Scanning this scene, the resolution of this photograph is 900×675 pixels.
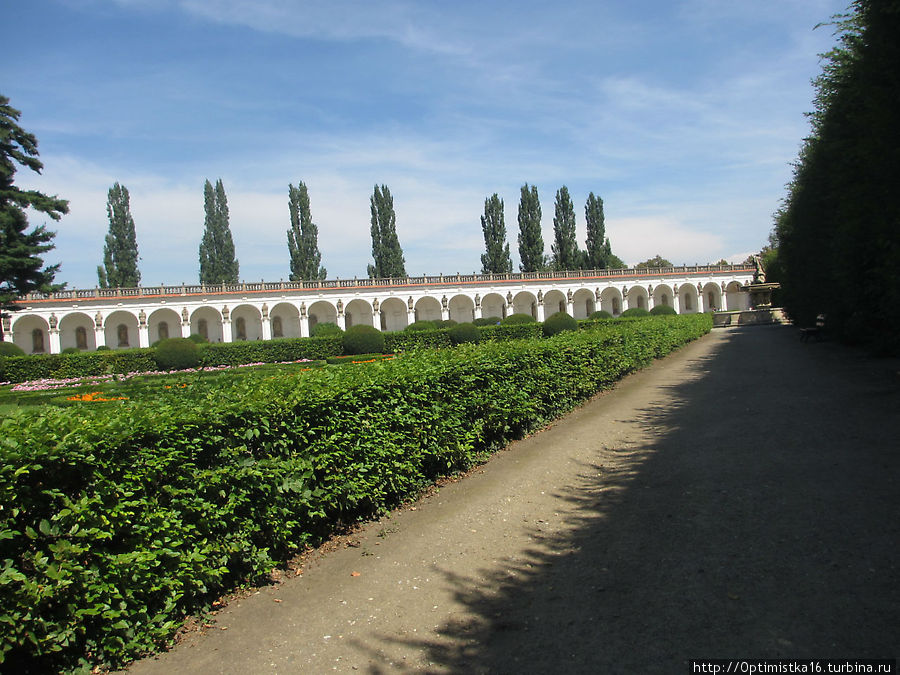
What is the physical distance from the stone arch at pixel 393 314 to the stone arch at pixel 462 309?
5.12 m

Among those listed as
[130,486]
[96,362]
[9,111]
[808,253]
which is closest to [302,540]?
[130,486]

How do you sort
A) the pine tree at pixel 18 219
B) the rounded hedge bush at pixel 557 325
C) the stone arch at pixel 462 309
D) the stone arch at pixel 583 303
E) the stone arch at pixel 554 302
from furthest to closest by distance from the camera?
the stone arch at pixel 583 303 → the stone arch at pixel 554 302 → the stone arch at pixel 462 309 → the rounded hedge bush at pixel 557 325 → the pine tree at pixel 18 219

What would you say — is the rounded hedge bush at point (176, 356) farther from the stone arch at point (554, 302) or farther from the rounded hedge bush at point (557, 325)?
the stone arch at point (554, 302)

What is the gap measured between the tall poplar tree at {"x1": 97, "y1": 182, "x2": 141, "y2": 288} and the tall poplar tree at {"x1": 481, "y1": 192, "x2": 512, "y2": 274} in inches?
1310

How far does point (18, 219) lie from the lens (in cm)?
2631

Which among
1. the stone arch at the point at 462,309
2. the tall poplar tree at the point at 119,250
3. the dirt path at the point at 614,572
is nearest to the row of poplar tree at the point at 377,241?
the tall poplar tree at the point at 119,250

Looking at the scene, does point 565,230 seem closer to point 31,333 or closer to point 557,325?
point 557,325

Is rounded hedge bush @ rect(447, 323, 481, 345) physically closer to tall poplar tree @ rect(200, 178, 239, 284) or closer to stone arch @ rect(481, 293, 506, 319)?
stone arch @ rect(481, 293, 506, 319)

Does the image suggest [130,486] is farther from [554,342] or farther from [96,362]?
[96,362]

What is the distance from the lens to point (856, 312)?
622 inches

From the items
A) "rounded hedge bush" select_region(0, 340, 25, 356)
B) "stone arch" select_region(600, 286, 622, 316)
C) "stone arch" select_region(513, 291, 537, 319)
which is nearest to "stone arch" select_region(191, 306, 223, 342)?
"rounded hedge bush" select_region(0, 340, 25, 356)

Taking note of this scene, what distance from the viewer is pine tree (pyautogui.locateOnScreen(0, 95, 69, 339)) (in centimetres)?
2627

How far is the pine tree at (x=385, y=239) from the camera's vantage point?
56.6 metres

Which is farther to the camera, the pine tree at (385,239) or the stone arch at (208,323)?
the pine tree at (385,239)
